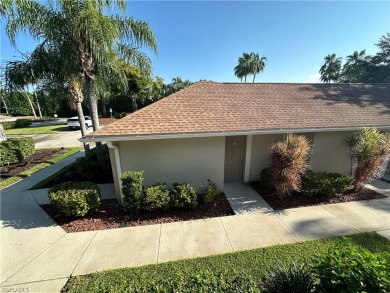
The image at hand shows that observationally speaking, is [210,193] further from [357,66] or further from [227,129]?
[357,66]

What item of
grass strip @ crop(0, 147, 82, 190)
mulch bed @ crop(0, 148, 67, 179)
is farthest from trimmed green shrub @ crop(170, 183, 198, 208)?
mulch bed @ crop(0, 148, 67, 179)

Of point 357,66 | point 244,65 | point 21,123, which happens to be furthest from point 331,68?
point 21,123

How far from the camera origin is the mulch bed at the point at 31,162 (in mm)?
9688

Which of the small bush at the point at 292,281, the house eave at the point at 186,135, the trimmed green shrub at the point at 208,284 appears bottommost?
the small bush at the point at 292,281

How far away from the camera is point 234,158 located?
8.01 metres

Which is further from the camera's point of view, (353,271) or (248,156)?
(248,156)

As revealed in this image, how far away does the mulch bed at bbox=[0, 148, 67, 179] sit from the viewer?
9.69 metres

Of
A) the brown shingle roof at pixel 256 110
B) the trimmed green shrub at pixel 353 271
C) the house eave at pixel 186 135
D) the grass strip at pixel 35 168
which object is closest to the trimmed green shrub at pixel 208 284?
the trimmed green shrub at pixel 353 271

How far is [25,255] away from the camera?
14.6ft

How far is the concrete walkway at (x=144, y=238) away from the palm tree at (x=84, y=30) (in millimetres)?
4396

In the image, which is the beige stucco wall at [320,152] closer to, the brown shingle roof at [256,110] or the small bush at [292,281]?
the brown shingle roof at [256,110]

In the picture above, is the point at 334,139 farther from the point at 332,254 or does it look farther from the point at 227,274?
the point at 227,274

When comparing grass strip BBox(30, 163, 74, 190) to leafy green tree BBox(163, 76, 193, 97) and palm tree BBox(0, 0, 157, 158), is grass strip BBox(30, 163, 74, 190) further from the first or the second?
→ leafy green tree BBox(163, 76, 193, 97)

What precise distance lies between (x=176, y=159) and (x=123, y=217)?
2.50 metres
